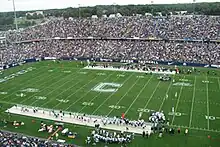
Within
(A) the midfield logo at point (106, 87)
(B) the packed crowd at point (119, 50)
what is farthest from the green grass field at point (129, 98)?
(B) the packed crowd at point (119, 50)

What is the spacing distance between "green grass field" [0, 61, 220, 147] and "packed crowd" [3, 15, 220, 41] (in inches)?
648

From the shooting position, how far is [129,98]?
111 feet

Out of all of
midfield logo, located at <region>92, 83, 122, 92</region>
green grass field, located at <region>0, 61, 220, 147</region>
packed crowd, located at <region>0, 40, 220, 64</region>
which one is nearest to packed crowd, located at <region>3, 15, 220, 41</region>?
packed crowd, located at <region>0, 40, 220, 64</region>

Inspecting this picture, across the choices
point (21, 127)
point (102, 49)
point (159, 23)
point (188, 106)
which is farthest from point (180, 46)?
point (21, 127)

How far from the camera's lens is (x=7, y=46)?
212 ft

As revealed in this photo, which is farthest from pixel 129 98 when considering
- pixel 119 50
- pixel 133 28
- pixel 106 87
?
pixel 133 28

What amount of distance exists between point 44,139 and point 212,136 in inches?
583

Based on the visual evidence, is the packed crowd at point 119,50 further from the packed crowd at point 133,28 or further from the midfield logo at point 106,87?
the midfield logo at point 106,87

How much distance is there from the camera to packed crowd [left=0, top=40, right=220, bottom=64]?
173 feet

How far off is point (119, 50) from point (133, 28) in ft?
32.6

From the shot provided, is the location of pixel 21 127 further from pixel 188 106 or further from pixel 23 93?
pixel 188 106

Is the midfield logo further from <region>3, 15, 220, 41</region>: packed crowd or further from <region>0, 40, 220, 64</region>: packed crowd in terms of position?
<region>3, 15, 220, 41</region>: packed crowd

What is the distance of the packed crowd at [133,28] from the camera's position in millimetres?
60156

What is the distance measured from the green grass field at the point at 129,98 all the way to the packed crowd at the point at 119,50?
24.7 ft
